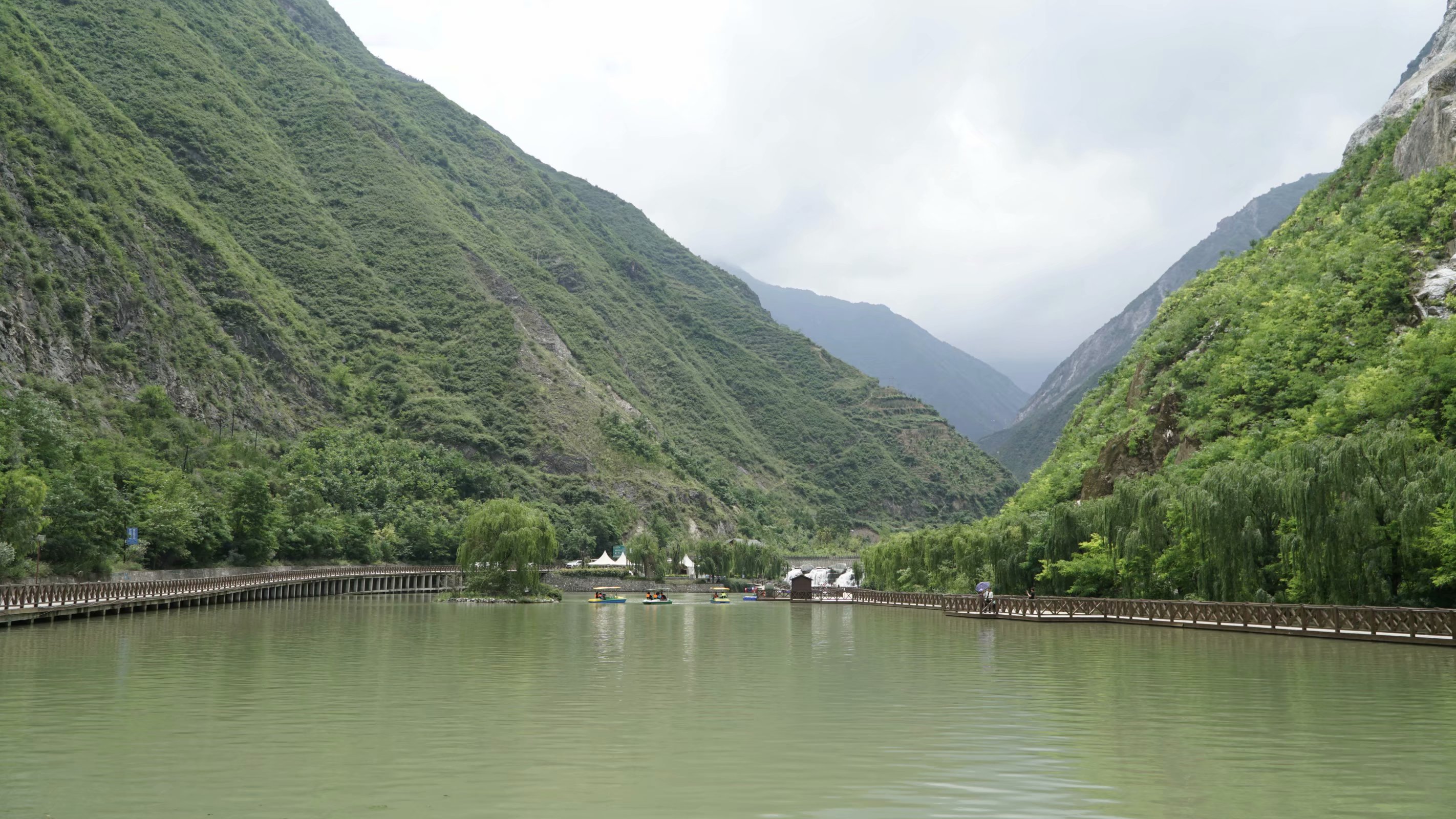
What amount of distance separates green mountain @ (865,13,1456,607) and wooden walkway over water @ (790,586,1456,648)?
1.49 metres

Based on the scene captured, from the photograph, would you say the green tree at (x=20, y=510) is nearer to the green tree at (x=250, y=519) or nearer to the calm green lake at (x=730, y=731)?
the calm green lake at (x=730, y=731)

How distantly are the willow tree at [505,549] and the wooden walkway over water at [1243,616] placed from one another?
37.2 metres

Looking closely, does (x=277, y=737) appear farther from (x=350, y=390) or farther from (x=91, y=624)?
(x=350, y=390)

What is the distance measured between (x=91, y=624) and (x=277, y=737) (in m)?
42.7

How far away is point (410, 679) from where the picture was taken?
29.8 meters

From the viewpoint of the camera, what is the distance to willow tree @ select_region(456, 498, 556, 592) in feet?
316

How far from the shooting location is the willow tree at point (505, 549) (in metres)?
96.2

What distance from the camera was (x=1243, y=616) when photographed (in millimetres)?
46375

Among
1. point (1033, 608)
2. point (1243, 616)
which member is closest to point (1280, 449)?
point (1243, 616)

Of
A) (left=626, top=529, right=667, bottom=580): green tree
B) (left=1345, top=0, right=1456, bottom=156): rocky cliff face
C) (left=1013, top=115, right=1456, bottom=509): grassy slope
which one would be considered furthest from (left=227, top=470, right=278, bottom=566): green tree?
(left=1345, top=0, right=1456, bottom=156): rocky cliff face

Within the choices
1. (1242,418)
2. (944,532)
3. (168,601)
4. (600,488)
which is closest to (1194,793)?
(1242,418)

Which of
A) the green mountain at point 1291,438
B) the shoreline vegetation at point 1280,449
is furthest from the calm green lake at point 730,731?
the shoreline vegetation at point 1280,449

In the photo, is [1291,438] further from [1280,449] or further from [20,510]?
[20,510]

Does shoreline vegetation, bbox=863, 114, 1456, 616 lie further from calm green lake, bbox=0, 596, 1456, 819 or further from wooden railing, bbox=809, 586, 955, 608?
calm green lake, bbox=0, 596, 1456, 819
